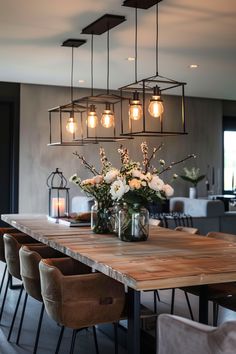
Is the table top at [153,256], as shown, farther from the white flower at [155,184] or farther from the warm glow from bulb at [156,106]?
the warm glow from bulb at [156,106]

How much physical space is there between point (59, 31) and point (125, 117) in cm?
451

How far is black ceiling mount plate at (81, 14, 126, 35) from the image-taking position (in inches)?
184

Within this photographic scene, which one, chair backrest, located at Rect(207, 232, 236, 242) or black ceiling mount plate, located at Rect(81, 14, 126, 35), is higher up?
black ceiling mount plate, located at Rect(81, 14, 126, 35)

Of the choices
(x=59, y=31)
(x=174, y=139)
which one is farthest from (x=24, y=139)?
(x=59, y=31)

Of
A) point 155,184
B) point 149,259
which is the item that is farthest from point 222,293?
point 149,259

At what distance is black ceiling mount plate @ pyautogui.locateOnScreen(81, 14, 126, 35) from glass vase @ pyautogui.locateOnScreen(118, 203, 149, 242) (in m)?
2.07

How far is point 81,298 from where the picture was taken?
2.79 m

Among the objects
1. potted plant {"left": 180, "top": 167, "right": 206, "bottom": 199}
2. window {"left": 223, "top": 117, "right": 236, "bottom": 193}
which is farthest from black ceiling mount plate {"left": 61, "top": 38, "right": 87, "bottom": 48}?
window {"left": 223, "top": 117, "right": 236, "bottom": 193}

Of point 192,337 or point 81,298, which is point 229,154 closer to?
point 81,298

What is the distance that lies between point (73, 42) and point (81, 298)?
11.6ft

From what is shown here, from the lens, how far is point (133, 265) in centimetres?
254

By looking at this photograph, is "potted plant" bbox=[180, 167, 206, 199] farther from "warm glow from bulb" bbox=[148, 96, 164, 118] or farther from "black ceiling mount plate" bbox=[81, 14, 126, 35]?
"warm glow from bulb" bbox=[148, 96, 164, 118]

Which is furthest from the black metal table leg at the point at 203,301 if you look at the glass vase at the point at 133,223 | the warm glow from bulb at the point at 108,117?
the warm glow from bulb at the point at 108,117

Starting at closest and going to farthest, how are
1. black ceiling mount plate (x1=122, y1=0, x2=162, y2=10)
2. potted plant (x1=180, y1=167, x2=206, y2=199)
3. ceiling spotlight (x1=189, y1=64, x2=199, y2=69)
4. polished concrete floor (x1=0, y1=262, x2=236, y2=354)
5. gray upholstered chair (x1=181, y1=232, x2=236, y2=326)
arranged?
gray upholstered chair (x1=181, y1=232, x2=236, y2=326), polished concrete floor (x1=0, y1=262, x2=236, y2=354), black ceiling mount plate (x1=122, y1=0, x2=162, y2=10), ceiling spotlight (x1=189, y1=64, x2=199, y2=69), potted plant (x1=180, y1=167, x2=206, y2=199)
